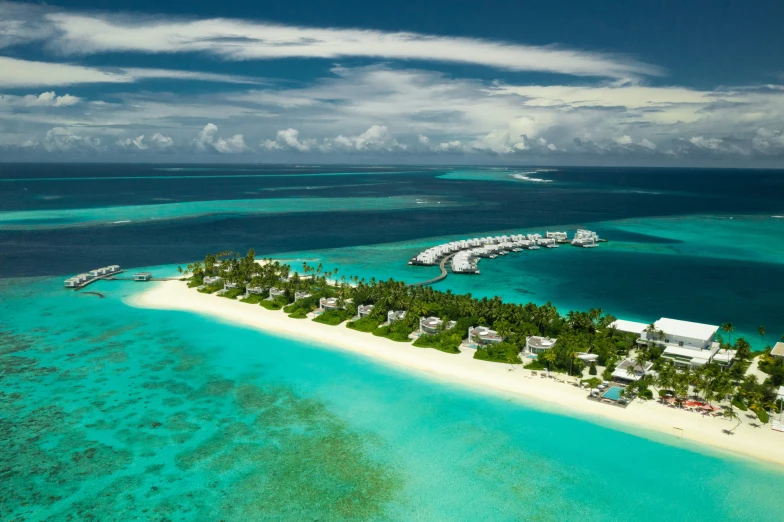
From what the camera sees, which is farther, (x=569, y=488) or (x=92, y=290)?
(x=92, y=290)

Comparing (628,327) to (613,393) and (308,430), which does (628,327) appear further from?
(308,430)

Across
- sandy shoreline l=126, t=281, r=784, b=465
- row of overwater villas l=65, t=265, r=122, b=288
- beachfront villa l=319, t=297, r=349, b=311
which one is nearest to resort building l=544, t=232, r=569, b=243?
beachfront villa l=319, t=297, r=349, b=311

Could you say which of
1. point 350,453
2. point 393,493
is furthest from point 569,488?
point 350,453

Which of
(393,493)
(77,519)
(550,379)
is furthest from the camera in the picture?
(550,379)

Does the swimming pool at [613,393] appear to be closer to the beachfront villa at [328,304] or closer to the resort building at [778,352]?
the resort building at [778,352]

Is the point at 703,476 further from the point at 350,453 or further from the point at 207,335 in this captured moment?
the point at 207,335

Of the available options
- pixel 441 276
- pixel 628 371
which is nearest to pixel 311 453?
pixel 628 371
